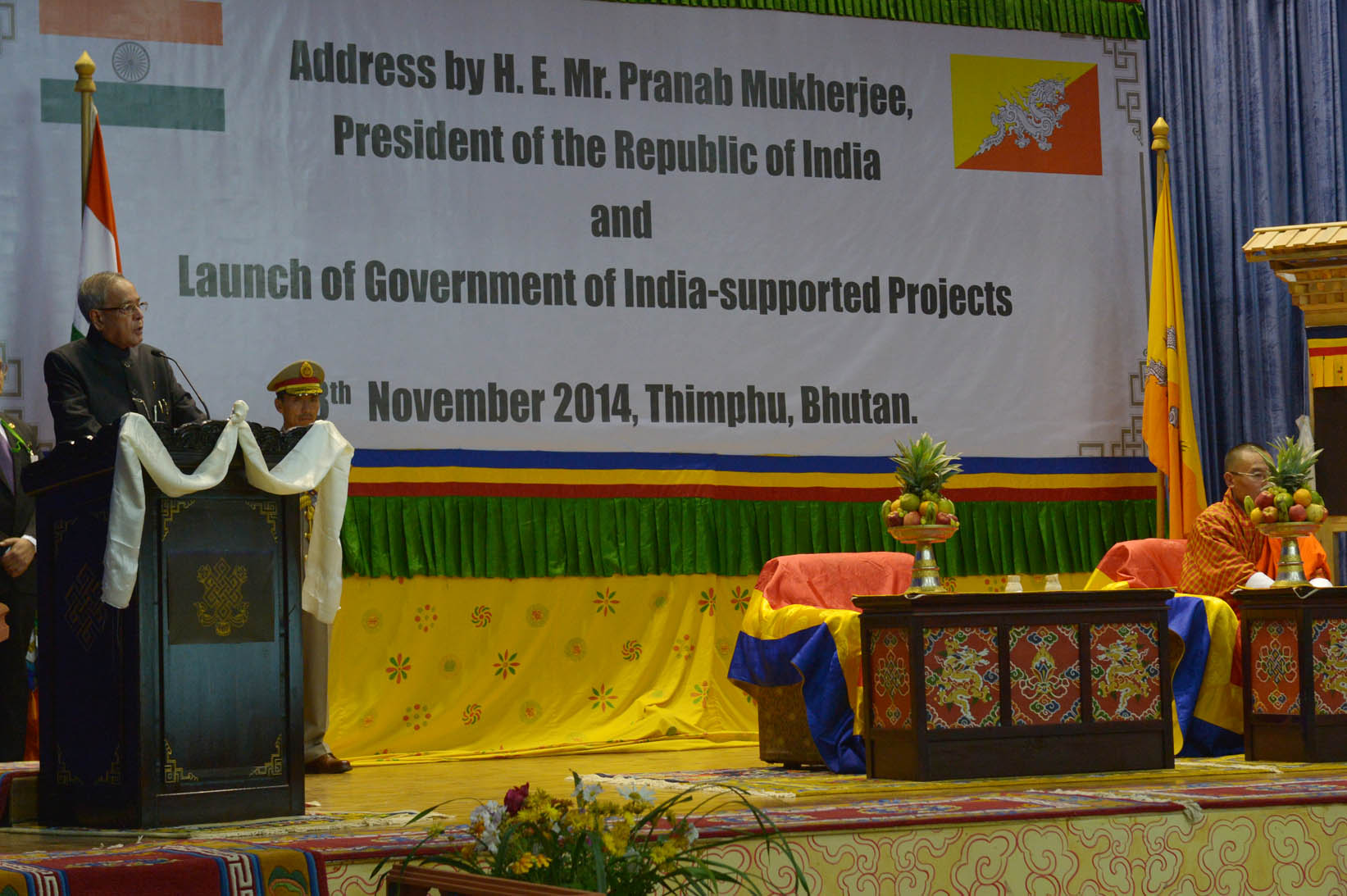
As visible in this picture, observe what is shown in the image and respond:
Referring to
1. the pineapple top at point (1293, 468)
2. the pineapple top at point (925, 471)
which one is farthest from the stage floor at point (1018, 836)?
the pineapple top at point (1293, 468)

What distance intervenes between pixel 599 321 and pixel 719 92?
119cm

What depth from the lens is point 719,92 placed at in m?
7.44

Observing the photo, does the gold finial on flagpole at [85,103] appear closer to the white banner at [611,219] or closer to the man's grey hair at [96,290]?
the white banner at [611,219]

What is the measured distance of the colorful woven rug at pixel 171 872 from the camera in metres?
2.89

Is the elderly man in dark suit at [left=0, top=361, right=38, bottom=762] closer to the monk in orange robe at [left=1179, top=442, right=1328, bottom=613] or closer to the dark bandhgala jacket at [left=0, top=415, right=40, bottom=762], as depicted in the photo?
the dark bandhgala jacket at [left=0, top=415, right=40, bottom=762]

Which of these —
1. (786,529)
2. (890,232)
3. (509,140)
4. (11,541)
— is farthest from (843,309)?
(11,541)

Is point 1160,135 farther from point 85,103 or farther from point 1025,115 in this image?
point 85,103

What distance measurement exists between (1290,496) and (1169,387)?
2.11 meters

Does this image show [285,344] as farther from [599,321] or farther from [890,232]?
[890,232]

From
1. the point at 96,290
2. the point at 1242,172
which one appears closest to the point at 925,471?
the point at 96,290

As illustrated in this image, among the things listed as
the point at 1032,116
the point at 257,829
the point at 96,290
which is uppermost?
the point at 1032,116

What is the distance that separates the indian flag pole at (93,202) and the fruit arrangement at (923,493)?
2.96 metres

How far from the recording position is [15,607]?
5.00 m

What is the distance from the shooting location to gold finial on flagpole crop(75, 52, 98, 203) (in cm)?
619
